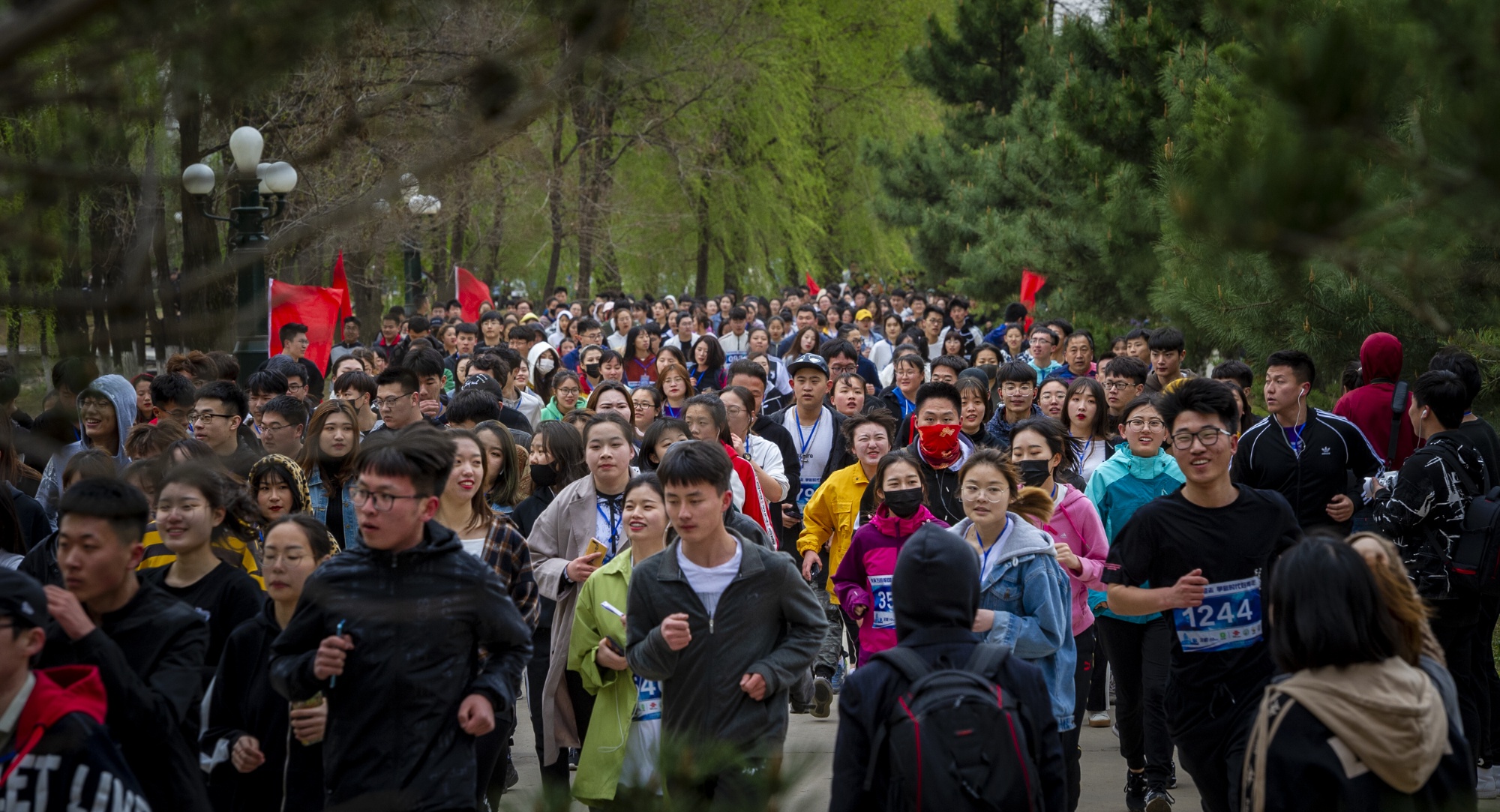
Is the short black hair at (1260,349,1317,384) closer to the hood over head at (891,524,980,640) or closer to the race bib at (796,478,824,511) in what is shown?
the race bib at (796,478,824,511)

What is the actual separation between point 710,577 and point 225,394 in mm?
3111

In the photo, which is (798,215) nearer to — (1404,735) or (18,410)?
(18,410)

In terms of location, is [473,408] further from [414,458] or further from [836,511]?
[414,458]

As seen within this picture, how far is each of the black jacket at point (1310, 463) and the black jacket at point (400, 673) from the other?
4.17 m

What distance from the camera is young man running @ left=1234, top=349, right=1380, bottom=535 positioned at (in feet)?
21.0

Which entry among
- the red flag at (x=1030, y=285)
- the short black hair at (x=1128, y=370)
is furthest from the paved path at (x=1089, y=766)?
the red flag at (x=1030, y=285)

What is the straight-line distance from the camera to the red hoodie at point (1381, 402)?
7117 millimetres

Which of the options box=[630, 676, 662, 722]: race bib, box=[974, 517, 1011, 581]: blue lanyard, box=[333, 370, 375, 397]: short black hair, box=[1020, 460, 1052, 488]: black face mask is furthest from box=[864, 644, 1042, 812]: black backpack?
box=[333, 370, 375, 397]: short black hair

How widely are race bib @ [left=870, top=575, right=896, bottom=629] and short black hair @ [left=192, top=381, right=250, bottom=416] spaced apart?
3219 mm

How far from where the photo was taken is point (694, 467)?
4.45m

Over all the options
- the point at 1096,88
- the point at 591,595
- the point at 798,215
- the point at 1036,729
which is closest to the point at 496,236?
the point at 798,215

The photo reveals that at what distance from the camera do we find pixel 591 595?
16.2 feet

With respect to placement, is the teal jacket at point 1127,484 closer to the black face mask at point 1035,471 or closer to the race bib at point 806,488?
the black face mask at point 1035,471

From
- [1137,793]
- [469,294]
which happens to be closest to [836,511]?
[1137,793]
